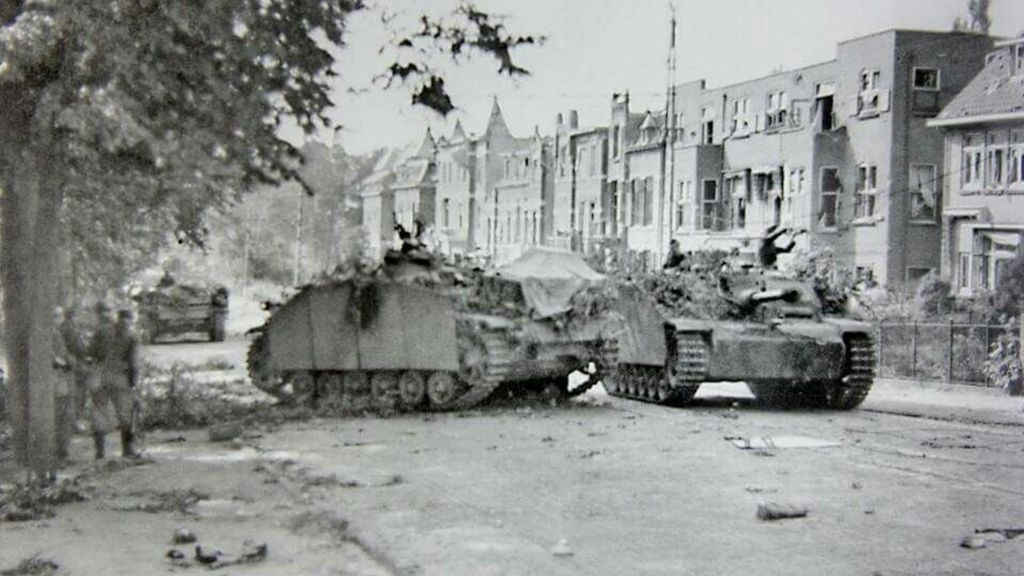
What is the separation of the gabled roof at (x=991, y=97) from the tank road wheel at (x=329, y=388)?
21197mm

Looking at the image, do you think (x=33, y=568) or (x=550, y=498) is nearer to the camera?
(x=33, y=568)

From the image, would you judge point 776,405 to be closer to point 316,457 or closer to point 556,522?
point 316,457

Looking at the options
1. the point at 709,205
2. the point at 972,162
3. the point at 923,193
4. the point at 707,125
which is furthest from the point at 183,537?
the point at 707,125

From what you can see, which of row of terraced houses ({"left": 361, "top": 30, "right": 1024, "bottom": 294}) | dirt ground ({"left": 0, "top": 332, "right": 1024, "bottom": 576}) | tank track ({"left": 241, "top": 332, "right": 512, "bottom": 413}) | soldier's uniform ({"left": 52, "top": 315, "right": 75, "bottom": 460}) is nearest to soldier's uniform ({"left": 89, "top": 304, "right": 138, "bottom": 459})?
soldier's uniform ({"left": 52, "top": 315, "right": 75, "bottom": 460})

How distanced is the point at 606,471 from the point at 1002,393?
1319 cm

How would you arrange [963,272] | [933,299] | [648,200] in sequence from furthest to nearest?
[648,200] < [963,272] < [933,299]

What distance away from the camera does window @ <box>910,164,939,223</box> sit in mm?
38031

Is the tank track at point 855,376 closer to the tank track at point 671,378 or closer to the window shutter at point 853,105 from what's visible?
the tank track at point 671,378

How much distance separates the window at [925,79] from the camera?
1486 inches

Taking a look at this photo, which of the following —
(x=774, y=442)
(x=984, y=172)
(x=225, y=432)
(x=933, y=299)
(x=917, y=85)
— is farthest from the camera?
(x=917, y=85)

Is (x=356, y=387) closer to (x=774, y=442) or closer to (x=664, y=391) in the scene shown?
(x=664, y=391)

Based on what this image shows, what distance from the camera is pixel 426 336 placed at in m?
18.3

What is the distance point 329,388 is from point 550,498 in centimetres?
893

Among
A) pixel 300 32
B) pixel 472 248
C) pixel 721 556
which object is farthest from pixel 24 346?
pixel 472 248
